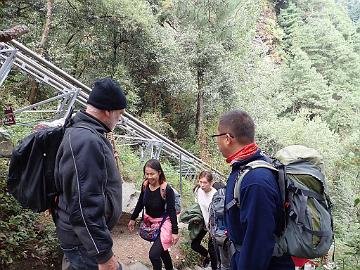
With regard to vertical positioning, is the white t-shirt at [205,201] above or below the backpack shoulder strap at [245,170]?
below

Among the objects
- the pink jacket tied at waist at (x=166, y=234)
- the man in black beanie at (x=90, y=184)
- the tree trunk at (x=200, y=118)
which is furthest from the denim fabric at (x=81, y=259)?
the tree trunk at (x=200, y=118)

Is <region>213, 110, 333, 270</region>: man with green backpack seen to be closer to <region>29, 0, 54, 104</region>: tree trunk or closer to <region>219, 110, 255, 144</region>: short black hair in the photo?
<region>219, 110, 255, 144</region>: short black hair

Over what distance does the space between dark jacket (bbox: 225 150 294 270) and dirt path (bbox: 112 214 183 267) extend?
12.7ft

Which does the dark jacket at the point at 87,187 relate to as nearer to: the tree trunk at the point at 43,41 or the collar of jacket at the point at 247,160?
the collar of jacket at the point at 247,160

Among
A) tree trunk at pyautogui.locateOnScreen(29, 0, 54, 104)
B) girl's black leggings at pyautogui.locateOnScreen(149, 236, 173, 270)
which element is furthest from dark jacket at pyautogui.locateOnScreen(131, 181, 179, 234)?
tree trunk at pyautogui.locateOnScreen(29, 0, 54, 104)

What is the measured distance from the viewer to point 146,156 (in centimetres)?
1080

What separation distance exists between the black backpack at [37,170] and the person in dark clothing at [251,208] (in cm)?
112

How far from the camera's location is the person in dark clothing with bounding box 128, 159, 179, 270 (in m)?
4.39

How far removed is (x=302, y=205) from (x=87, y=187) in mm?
1229

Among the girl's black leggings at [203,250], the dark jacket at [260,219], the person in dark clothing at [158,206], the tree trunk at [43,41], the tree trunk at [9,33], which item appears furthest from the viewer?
the tree trunk at [43,41]

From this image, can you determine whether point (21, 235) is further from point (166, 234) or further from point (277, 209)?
point (277, 209)

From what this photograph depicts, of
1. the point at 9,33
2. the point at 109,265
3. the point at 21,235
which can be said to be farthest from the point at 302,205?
the point at 21,235

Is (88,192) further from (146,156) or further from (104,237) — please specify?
(146,156)

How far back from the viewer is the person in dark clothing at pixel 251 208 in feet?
6.91
